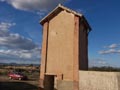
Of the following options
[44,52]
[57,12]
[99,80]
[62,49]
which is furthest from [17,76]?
[99,80]

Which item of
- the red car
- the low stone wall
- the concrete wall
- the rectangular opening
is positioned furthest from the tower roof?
the red car

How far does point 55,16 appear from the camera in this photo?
2008cm

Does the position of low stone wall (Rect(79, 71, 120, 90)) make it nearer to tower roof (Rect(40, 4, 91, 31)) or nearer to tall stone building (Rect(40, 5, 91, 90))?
tall stone building (Rect(40, 5, 91, 90))

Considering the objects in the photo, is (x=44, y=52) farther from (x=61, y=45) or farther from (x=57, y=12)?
(x=57, y=12)

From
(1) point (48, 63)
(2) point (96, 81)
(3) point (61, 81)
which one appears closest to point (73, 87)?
(3) point (61, 81)

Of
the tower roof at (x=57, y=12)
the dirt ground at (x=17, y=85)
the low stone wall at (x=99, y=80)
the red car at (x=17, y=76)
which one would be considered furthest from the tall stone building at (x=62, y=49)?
the red car at (x=17, y=76)

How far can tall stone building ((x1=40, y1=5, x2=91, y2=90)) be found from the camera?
17750 millimetres

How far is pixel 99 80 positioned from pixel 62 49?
4871mm

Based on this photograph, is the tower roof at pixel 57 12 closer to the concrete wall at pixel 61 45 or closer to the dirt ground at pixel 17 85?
the concrete wall at pixel 61 45

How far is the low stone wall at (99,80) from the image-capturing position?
14.5m

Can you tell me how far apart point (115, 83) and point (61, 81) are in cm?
524

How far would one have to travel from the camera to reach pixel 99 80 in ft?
50.3

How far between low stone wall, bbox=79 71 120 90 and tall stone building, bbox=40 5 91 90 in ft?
2.49

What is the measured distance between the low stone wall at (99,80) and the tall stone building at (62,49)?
29.9 inches
